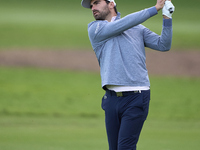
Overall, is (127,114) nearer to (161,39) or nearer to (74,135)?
(161,39)

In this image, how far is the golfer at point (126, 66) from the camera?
4.10 meters

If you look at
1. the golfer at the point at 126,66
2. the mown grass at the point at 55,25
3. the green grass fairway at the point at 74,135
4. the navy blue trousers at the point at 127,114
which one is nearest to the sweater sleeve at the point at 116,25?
the golfer at the point at 126,66

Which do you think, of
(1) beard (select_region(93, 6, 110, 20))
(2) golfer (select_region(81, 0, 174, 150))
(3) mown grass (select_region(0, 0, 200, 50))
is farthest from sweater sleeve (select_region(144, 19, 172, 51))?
(3) mown grass (select_region(0, 0, 200, 50))

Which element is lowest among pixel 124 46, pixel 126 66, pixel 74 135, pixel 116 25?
pixel 74 135

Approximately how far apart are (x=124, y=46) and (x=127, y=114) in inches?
23.3

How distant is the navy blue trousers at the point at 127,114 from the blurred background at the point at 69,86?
2.52 meters

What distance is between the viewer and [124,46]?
4.12 m

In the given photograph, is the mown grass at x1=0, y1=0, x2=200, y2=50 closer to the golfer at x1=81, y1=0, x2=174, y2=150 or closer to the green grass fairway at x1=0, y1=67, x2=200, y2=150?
the green grass fairway at x1=0, y1=67, x2=200, y2=150

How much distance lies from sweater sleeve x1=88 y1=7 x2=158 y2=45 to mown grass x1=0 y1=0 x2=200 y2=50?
1819 cm

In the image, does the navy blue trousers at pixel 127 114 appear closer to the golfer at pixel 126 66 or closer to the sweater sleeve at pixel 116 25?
the golfer at pixel 126 66

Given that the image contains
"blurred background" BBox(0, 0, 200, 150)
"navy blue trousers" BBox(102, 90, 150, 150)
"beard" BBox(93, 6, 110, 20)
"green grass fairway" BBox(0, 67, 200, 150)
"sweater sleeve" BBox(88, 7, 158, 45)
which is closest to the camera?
"sweater sleeve" BBox(88, 7, 158, 45)

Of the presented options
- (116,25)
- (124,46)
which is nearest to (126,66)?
(124,46)

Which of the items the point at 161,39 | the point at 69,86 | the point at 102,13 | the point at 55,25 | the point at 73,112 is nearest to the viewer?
the point at 161,39

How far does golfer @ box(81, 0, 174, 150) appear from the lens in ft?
13.4
